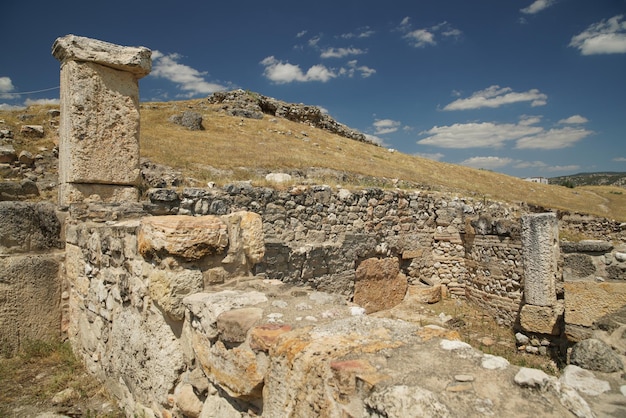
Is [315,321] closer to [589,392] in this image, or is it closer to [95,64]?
[589,392]

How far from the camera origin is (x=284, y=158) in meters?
15.7

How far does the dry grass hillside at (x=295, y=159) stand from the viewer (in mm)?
13484

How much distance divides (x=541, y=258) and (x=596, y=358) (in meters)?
5.04

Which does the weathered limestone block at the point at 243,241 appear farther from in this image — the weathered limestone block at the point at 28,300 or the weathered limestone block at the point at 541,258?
the weathered limestone block at the point at 541,258

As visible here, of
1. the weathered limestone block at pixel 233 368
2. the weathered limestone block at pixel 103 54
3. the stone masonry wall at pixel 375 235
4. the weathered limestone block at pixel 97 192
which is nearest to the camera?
the weathered limestone block at pixel 233 368

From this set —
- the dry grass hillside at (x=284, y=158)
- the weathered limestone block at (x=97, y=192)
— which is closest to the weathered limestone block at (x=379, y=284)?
the dry grass hillside at (x=284, y=158)

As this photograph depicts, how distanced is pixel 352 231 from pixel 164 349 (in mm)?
5627

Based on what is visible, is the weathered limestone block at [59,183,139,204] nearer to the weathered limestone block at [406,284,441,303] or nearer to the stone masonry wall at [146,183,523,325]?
the stone masonry wall at [146,183,523,325]

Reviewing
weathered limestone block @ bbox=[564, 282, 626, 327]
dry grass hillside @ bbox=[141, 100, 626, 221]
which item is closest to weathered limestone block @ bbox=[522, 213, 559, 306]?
weathered limestone block @ bbox=[564, 282, 626, 327]

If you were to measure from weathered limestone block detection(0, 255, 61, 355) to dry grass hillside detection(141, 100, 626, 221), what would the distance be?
20.7 ft

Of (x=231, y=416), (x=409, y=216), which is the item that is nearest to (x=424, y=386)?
(x=231, y=416)

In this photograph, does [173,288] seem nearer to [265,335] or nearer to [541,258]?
[265,335]

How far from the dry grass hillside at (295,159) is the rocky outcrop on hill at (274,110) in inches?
39.4

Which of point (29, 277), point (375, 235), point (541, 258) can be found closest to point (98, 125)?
point (29, 277)
